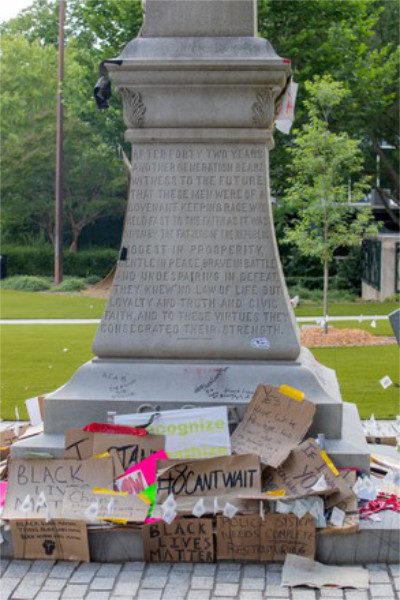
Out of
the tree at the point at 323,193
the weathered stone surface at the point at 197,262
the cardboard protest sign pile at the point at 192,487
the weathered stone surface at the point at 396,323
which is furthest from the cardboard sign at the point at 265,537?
the tree at the point at 323,193

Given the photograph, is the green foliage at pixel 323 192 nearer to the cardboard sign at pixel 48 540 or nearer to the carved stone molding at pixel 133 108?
the carved stone molding at pixel 133 108

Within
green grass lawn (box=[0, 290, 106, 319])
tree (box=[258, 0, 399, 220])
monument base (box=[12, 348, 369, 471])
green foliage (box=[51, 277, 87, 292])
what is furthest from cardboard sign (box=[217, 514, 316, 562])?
green foliage (box=[51, 277, 87, 292])

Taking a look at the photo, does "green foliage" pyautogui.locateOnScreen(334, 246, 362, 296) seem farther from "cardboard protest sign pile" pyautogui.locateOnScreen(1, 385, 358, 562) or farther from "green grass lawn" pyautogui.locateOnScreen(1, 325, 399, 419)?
"cardboard protest sign pile" pyautogui.locateOnScreen(1, 385, 358, 562)

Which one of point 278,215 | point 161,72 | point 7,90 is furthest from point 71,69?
point 161,72

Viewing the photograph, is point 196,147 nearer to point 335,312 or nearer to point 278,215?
point 335,312

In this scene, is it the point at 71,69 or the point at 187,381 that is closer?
the point at 187,381

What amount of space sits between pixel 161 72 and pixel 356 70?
24.5 meters

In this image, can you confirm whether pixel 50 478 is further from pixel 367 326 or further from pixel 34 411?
pixel 367 326

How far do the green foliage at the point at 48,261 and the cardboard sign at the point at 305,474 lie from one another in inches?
1365

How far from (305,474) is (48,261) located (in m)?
35.8

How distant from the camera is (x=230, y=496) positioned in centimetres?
554

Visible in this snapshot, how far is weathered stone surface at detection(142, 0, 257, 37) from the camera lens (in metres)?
6.59

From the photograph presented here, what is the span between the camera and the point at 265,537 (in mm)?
5348

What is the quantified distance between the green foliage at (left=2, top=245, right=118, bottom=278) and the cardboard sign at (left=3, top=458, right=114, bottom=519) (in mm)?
34400
